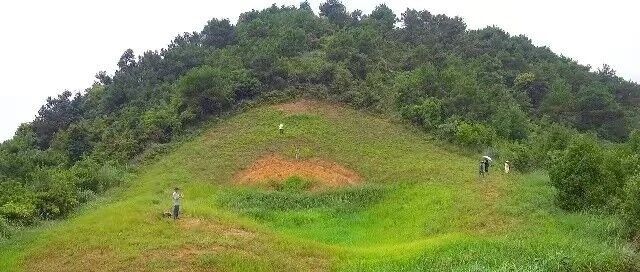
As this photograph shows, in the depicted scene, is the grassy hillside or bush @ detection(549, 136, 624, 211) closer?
the grassy hillside

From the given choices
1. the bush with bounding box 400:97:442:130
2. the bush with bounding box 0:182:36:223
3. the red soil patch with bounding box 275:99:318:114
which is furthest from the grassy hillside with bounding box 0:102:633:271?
the red soil patch with bounding box 275:99:318:114

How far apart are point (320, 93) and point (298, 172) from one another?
14230mm

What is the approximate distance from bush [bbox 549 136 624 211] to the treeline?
27.6 feet

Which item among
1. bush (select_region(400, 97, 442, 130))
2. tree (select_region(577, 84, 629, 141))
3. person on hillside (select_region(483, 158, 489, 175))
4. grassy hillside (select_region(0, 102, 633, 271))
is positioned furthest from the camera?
tree (select_region(577, 84, 629, 141))

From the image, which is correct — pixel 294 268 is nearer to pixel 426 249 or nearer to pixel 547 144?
pixel 426 249

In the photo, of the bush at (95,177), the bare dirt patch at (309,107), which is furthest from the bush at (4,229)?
the bare dirt patch at (309,107)

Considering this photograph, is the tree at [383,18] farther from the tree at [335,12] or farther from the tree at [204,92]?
the tree at [204,92]

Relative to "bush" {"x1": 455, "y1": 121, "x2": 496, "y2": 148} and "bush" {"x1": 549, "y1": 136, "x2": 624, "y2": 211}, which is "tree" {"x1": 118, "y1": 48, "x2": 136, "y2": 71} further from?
"bush" {"x1": 549, "y1": 136, "x2": 624, "y2": 211}

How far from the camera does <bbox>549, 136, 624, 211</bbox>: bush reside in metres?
21.8

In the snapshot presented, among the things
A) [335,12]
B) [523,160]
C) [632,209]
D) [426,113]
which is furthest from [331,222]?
[335,12]

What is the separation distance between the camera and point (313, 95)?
4838 cm

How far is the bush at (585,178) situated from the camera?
21.8 metres

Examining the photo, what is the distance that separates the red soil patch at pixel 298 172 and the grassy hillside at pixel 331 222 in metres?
0.68

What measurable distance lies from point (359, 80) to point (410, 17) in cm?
2096
